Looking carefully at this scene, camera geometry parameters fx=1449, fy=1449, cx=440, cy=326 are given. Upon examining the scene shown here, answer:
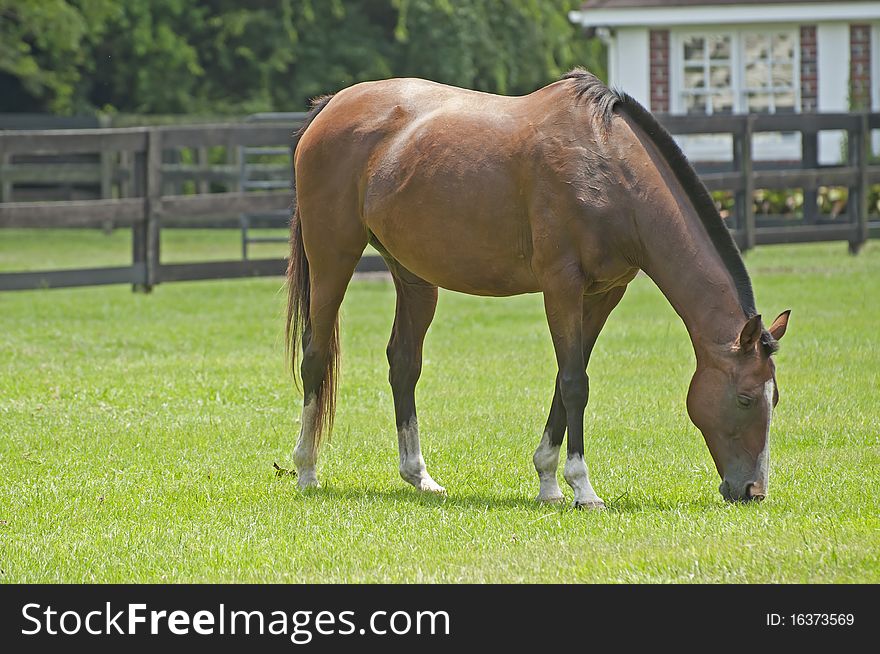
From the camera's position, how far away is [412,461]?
6.71m

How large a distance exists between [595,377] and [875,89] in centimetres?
1798

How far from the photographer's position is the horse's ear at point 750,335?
18.3 feet

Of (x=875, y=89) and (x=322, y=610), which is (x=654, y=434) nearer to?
(x=322, y=610)

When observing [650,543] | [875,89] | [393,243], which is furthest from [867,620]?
[875,89]

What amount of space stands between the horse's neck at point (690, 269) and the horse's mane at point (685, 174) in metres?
→ 0.03

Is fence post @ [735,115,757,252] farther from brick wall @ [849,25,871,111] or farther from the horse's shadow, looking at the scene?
the horse's shadow

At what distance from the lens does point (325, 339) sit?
691 cm

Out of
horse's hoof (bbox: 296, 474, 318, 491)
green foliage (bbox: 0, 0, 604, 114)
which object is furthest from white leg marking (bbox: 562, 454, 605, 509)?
green foliage (bbox: 0, 0, 604, 114)

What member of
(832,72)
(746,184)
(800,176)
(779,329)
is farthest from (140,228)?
(832,72)

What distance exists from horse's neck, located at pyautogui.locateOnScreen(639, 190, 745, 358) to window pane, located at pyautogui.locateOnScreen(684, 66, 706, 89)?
20974 mm

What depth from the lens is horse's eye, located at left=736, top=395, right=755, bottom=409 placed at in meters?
5.75

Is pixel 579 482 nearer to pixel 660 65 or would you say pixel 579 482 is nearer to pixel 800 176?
pixel 800 176

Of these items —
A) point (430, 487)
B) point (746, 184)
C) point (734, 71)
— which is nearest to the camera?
point (430, 487)

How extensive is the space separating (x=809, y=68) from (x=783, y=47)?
0.63 metres
